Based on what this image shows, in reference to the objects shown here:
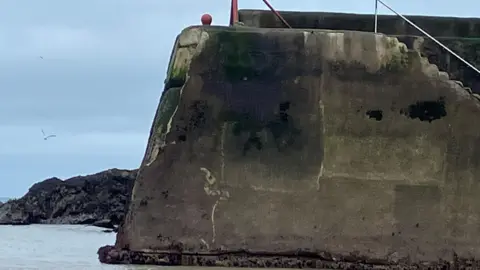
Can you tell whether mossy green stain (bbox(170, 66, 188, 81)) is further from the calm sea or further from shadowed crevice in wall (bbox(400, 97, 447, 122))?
shadowed crevice in wall (bbox(400, 97, 447, 122))

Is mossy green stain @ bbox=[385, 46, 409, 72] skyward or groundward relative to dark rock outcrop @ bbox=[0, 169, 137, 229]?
skyward

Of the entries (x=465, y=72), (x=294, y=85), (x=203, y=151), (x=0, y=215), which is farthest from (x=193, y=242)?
(x=0, y=215)

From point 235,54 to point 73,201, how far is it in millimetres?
17637

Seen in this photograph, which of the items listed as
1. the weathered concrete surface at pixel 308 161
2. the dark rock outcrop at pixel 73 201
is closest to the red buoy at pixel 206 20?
the weathered concrete surface at pixel 308 161

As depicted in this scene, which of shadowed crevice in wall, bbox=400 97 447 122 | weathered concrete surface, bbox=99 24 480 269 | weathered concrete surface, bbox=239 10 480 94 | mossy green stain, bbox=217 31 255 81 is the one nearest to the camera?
weathered concrete surface, bbox=99 24 480 269

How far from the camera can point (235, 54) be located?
9422 millimetres

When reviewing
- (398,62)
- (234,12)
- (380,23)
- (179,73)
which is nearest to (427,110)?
(398,62)

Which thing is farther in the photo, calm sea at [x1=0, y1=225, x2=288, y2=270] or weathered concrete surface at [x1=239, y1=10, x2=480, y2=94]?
weathered concrete surface at [x1=239, y1=10, x2=480, y2=94]

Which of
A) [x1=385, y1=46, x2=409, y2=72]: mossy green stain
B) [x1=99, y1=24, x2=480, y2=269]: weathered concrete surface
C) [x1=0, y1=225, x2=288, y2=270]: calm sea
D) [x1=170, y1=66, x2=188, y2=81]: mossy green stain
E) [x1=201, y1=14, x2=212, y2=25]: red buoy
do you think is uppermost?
[x1=201, y1=14, x2=212, y2=25]: red buoy

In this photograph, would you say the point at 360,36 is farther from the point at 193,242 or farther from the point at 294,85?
the point at 193,242

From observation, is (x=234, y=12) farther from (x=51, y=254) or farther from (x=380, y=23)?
(x=51, y=254)

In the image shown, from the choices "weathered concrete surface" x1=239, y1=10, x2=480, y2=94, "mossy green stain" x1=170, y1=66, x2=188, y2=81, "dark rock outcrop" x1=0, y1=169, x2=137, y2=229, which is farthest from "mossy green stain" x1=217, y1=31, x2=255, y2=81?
"dark rock outcrop" x1=0, y1=169, x2=137, y2=229

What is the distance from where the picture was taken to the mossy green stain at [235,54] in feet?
30.9

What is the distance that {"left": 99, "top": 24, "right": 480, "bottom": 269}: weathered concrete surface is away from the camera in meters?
9.20
